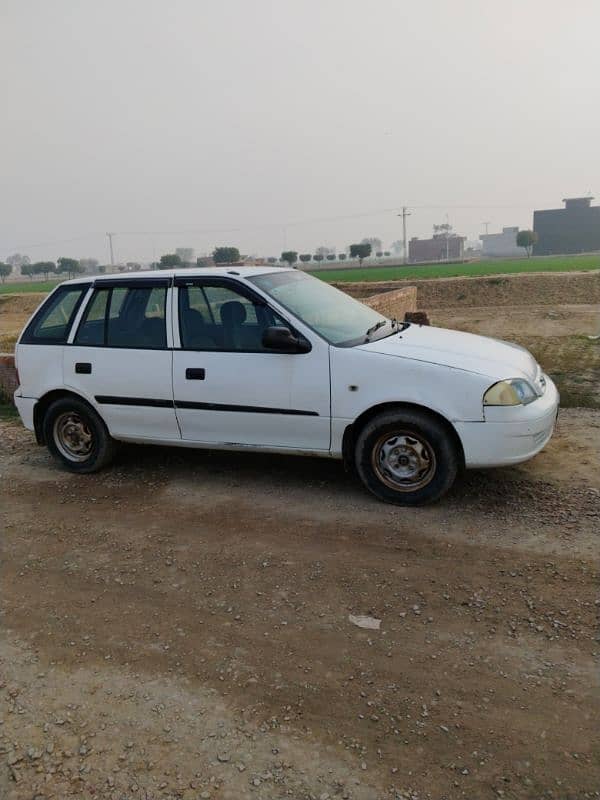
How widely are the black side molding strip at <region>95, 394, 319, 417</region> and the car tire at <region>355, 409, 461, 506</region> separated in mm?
494

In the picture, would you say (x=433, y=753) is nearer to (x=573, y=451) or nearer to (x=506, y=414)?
(x=506, y=414)

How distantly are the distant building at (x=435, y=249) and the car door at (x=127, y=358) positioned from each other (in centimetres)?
12998

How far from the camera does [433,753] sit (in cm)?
244

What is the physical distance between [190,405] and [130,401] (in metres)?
0.62

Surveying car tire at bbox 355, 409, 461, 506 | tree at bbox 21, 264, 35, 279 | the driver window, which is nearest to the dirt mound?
the driver window

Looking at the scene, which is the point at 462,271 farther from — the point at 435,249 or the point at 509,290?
the point at 435,249

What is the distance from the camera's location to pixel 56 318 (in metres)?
5.74

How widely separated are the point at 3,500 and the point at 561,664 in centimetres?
458

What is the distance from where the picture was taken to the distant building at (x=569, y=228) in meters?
121

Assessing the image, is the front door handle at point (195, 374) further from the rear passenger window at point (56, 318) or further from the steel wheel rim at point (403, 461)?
the steel wheel rim at point (403, 461)

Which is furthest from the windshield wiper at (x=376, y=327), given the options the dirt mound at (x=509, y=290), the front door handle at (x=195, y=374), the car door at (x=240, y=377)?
the dirt mound at (x=509, y=290)

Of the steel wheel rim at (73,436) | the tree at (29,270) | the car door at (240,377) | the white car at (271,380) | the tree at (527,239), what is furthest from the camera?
the tree at (29,270)

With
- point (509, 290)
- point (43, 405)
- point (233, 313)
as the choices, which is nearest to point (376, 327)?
point (233, 313)

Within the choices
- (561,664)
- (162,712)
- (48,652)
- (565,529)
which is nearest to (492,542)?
(565,529)
